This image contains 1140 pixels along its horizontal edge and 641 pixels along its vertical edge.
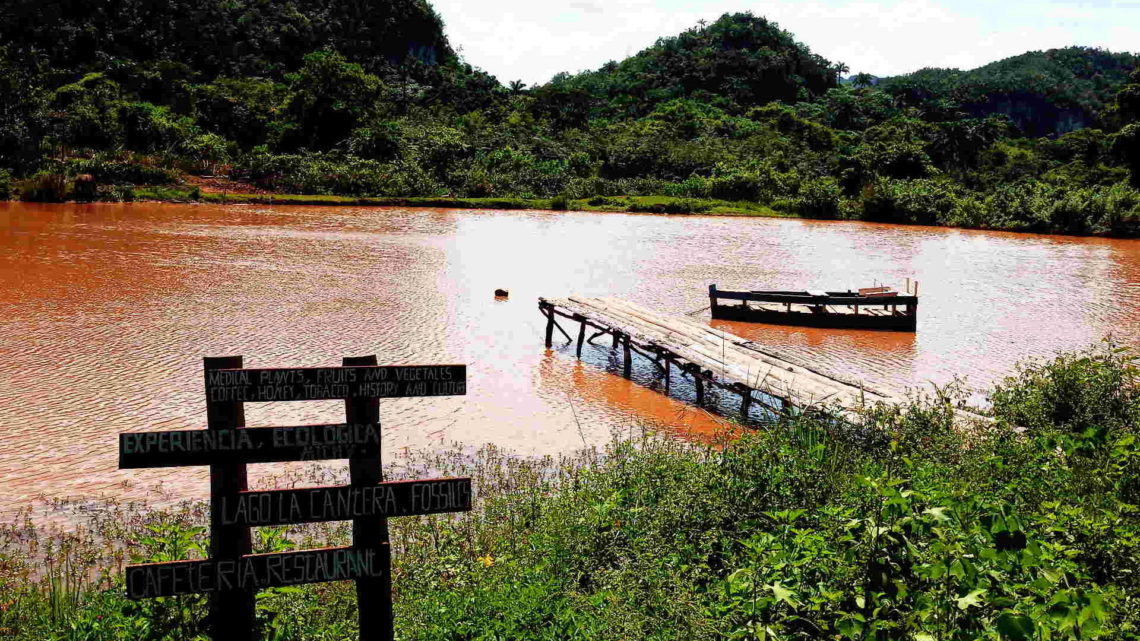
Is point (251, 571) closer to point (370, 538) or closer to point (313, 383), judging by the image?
point (370, 538)

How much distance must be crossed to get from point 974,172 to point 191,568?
62.6m

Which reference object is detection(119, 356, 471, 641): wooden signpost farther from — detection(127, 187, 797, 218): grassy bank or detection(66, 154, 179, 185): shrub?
detection(66, 154, 179, 185): shrub

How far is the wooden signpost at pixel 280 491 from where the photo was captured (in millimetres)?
4230

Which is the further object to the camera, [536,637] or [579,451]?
[579,451]

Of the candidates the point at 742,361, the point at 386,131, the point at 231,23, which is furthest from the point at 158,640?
the point at 231,23

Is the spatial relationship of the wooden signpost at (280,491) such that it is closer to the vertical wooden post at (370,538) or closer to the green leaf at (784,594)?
the vertical wooden post at (370,538)

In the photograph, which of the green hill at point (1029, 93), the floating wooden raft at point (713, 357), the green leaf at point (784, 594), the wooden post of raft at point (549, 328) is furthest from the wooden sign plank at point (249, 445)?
the green hill at point (1029, 93)

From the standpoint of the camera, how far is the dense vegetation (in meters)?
46.2

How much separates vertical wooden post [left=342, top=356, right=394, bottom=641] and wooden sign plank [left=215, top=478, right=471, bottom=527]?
0.07 meters

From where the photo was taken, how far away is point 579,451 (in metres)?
10.5

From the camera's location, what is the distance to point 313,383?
4340mm

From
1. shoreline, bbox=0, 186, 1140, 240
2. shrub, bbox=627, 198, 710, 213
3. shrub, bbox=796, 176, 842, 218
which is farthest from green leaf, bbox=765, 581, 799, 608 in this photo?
shrub, bbox=796, 176, 842, 218

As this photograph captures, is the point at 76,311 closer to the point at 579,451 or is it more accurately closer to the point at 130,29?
the point at 579,451

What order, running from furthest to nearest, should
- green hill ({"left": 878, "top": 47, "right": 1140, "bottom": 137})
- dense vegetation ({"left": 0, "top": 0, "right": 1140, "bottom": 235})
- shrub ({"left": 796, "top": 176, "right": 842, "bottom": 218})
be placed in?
green hill ({"left": 878, "top": 47, "right": 1140, "bottom": 137}) < shrub ({"left": 796, "top": 176, "right": 842, "bottom": 218}) < dense vegetation ({"left": 0, "top": 0, "right": 1140, "bottom": 235})
